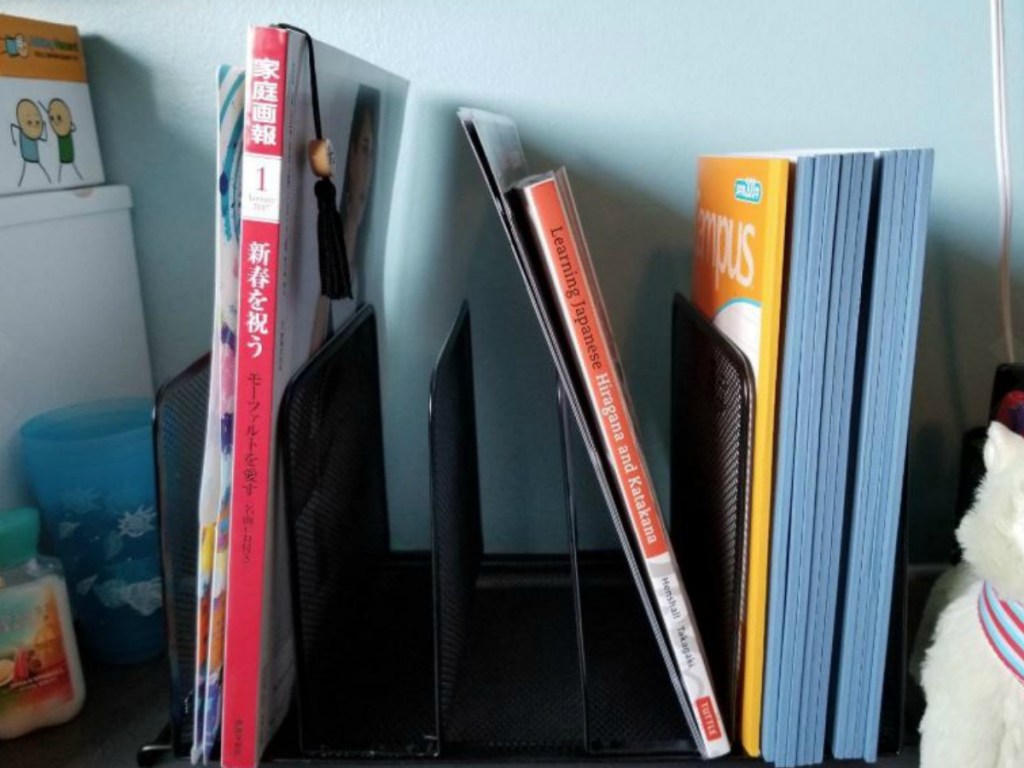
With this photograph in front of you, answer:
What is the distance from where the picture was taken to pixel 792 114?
31.2 inches

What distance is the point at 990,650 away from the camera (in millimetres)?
536

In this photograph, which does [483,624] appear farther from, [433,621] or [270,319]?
[270,319]

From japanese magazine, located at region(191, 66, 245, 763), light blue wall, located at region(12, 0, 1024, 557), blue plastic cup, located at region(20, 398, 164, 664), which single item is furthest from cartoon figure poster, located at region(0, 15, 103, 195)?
japanese magazine, located at region(191, 66, 245, 763)

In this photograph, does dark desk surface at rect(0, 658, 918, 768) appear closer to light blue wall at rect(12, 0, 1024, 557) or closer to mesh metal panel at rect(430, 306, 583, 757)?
mesh metal panel at rect(430, 306, 583, 757)

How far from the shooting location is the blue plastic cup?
2.34 feet

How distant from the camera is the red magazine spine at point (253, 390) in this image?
0.48 metres

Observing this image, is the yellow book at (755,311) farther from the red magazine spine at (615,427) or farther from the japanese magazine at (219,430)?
the japanese magazine at (219,430)

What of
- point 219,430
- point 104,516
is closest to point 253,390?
point 219,430

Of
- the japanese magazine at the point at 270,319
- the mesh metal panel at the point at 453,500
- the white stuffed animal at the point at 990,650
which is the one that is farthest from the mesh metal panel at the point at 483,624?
the white stuffed animal at the point at 990,650

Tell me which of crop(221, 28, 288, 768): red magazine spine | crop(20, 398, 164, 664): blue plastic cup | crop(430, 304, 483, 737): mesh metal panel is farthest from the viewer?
crop(20, 398, 164, 664): blue plastic cup

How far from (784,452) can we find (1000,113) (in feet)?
1.51

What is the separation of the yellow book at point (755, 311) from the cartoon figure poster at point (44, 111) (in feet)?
1.92

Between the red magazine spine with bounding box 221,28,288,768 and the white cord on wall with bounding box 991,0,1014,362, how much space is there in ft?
2.07

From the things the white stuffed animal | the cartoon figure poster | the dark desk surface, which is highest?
the cartoon figure poster
